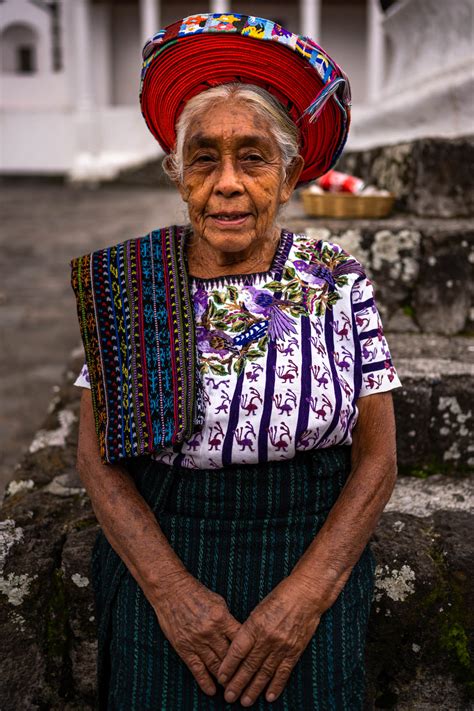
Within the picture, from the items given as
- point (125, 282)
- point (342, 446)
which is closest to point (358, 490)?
point (342, 446)

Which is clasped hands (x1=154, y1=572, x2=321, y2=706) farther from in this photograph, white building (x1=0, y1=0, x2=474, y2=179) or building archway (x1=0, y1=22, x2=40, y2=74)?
building archway (x1=0, y1=22, x2=40, y2=74)

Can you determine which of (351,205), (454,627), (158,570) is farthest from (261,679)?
(351,205)

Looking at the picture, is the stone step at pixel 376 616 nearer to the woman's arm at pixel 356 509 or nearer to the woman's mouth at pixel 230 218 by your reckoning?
the woman's arm at pixel 356 509

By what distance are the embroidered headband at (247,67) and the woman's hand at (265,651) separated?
106 centimetres

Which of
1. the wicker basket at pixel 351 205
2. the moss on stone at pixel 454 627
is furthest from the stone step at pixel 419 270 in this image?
the moss on stone at pixel 454 627

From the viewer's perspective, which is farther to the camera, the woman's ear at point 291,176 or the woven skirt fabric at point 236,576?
the woman's ear at point 291,176

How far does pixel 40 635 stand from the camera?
1.68 meters

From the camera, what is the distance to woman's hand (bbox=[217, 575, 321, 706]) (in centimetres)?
131

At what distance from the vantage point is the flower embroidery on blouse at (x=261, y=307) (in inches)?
57.5

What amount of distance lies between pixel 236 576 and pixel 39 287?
16.2 ft

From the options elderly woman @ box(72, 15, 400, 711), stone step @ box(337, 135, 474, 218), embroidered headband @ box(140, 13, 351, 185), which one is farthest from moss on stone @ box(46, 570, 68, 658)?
stone step @ box(337, 135, 474, 218)

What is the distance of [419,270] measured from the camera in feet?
8.45

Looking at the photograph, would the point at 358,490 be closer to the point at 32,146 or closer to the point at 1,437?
the point at 1,437

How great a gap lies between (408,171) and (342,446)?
185 cm
